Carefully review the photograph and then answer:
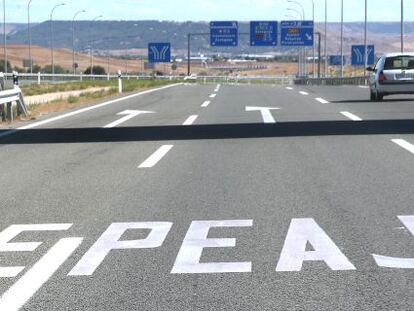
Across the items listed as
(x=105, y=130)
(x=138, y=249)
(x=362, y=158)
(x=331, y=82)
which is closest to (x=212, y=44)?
(x=331, y=82)

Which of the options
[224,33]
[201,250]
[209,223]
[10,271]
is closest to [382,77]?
[209,223]

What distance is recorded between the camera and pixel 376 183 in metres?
9.07

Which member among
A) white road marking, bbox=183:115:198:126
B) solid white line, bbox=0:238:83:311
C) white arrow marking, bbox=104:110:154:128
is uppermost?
solid white line, bbox=0:238:83:311

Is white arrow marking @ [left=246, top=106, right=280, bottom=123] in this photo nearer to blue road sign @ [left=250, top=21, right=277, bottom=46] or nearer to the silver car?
the silver car

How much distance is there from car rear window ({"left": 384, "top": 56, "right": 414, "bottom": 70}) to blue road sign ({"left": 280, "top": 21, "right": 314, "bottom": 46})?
5478 centimetres

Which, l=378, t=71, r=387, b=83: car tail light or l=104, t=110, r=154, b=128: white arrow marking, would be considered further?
l=378, t=71, r=387, b=83: car tail light

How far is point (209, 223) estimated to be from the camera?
7.08 m

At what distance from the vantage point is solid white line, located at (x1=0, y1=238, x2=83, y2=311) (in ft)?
16.1

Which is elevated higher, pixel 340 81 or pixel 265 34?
pixel 265 34

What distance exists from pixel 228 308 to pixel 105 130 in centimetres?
1214

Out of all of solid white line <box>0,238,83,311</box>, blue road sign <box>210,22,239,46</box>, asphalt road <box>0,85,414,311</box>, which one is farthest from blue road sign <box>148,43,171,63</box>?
solid white line <box>0,238,83,311</box>

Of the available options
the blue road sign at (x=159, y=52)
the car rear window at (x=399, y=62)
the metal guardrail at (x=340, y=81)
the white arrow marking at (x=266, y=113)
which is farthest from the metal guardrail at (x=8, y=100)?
the blue road sign at (x=159, y=52)

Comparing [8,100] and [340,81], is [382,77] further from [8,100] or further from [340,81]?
[340,81]

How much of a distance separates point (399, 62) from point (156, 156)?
17.3 metres
